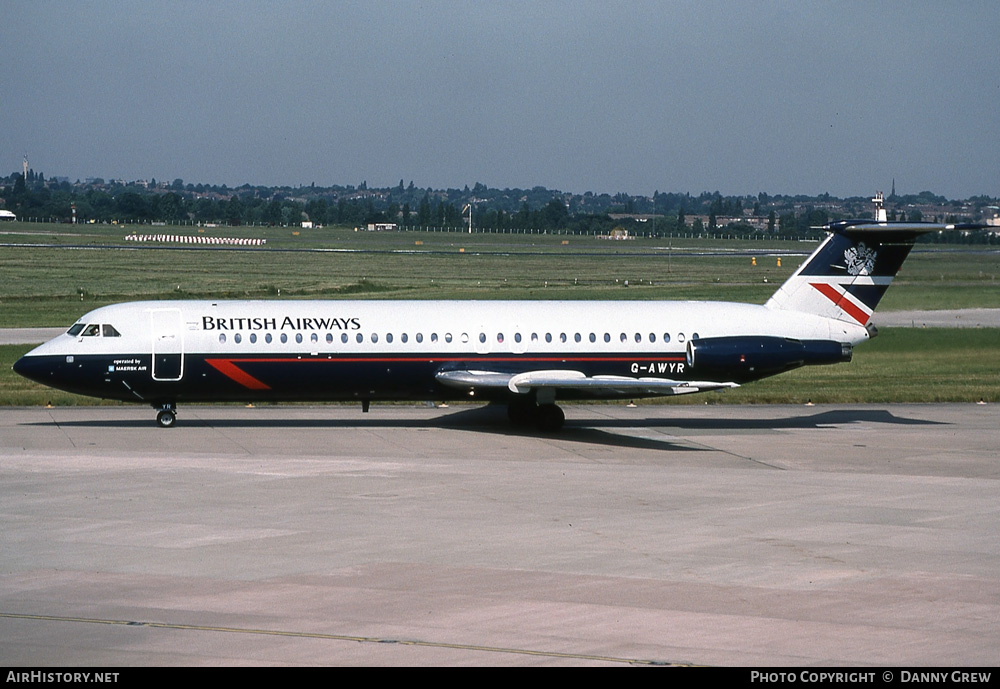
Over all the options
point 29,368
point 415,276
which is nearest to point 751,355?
point 29,368

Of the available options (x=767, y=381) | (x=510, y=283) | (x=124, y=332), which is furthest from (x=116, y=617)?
(x=510, y=283)

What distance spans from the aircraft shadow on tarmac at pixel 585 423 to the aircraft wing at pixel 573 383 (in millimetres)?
1252

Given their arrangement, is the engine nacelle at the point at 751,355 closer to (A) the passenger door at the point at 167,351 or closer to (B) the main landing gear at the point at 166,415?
(A) the passenger door at the point at 167,351

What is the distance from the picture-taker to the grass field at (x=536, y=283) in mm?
44969

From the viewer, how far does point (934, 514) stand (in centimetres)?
2247

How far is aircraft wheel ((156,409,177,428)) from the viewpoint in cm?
3300

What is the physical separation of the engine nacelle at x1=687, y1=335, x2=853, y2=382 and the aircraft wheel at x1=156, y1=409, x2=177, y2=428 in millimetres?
13064

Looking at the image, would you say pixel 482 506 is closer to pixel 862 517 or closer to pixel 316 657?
pixel 862 517

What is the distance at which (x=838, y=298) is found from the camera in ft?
114

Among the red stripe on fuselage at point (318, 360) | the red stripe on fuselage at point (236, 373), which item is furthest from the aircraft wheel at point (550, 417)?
the red stripe on fuselage at point (236, 373)

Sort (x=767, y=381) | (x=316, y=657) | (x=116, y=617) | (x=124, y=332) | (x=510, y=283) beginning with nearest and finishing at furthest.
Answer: (x=316, y=657)
(x=116, y=617)
(x=124, y=332)
(x=767, y=381)
(x=510, y=283)

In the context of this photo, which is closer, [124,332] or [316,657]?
[316,657]

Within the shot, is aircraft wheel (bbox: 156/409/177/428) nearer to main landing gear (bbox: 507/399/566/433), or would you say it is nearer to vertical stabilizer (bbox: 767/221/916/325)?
main landing gear (bbox: 507/399/566/433)

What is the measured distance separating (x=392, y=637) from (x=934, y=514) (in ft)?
38.6
